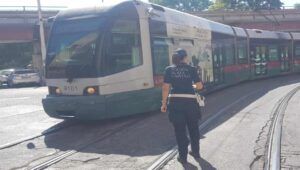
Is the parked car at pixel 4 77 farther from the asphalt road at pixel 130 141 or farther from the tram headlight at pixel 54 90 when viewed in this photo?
the tram headlight at pixel 54 90

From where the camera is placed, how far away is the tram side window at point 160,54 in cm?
1152

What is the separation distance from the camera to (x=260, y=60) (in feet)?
83.7

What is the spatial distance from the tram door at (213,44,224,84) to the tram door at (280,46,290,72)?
10496 mm

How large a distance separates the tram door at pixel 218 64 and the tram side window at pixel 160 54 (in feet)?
17.6

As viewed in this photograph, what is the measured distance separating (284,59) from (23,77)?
1791 centimetres

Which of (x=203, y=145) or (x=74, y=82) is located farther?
(x=74, y=82)

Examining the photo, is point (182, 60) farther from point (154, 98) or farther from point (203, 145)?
point (154, 98)

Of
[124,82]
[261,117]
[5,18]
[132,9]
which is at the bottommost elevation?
[261,117]

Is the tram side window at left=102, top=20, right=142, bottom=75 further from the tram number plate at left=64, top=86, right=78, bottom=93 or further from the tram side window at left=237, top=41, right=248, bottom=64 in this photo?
the tram side window at left=237, top=41, right=248, bottom=64

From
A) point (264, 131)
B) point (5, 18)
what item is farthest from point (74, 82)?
point (5, 18)

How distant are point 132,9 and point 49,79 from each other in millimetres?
2525

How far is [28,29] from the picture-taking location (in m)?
43.7

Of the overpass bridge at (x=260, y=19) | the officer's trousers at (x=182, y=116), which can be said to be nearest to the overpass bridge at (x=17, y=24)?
the overpass bridge at (x=260, y=19)

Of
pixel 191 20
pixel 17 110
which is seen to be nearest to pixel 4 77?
pixel 17 110
